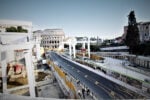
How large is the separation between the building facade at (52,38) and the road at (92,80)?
0.28m

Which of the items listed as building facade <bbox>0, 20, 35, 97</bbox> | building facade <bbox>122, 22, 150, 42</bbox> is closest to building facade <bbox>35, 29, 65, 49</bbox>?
building facade <bbox>0, 20, 35, 97</bbox>

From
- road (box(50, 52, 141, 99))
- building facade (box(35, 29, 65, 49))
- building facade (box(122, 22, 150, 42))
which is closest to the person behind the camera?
building facade (box(122, 22, 150, 42))

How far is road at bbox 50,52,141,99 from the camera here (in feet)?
9.26

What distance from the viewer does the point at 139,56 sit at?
8.39 feet

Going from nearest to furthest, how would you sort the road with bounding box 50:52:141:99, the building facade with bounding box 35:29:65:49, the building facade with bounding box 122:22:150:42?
the building facade with bounding box 122:22:150:42 → the road with bounding box 50:52:141:99 → the building facade with bounding box 35:29:65:49

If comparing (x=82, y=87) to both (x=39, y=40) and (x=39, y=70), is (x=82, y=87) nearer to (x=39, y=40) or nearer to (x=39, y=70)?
(x=39, y=70)

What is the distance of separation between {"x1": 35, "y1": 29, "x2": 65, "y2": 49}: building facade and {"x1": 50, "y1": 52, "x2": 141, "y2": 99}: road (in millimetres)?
283

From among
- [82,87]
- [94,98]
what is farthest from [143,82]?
[82,87]

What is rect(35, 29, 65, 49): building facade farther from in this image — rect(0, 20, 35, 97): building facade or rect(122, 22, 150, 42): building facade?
rect(122, 22, 150, 42): building facade

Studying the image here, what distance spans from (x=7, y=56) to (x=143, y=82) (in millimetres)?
2171

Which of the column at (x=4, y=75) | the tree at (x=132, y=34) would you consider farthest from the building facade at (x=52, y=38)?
the tree at (x=132, y=34)

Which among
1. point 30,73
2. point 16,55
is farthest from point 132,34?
point 16,55

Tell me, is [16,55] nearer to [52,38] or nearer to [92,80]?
[52,38]

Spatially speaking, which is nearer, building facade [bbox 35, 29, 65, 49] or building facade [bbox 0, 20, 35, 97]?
building facade [bbox 0, 20, 35, 97]
